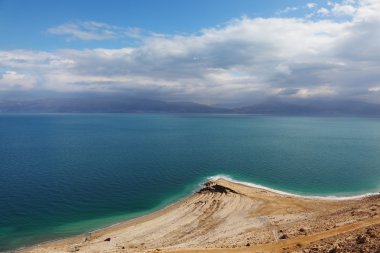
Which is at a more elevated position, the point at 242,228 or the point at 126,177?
the point at 126,177

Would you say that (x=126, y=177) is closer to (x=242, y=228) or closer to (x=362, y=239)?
(x=242, y=228)

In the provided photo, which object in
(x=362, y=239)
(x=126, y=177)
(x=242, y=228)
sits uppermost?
(x=362, y=239)

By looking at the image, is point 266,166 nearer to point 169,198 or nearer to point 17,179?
point 169,198

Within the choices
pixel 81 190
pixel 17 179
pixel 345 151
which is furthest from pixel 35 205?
pixel 345 151

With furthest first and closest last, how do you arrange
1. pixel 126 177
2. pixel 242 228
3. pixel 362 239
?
pixel 126 177
pixel 242 228
pixel 362 239

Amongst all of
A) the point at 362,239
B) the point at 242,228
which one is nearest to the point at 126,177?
the point at 242,228

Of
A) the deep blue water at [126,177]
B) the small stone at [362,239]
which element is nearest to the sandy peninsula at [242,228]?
the small stone at [362,239]

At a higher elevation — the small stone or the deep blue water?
the small stone

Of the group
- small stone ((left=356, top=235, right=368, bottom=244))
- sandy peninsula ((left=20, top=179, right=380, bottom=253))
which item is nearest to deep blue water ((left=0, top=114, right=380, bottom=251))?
sandy peninsula ((left=20, top=179, right=380, bottom=253))

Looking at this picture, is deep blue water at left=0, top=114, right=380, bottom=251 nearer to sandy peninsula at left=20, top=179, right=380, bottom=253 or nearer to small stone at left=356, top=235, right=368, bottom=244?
sandy peninsula at left=20, top=179, right=380, bottom=253
